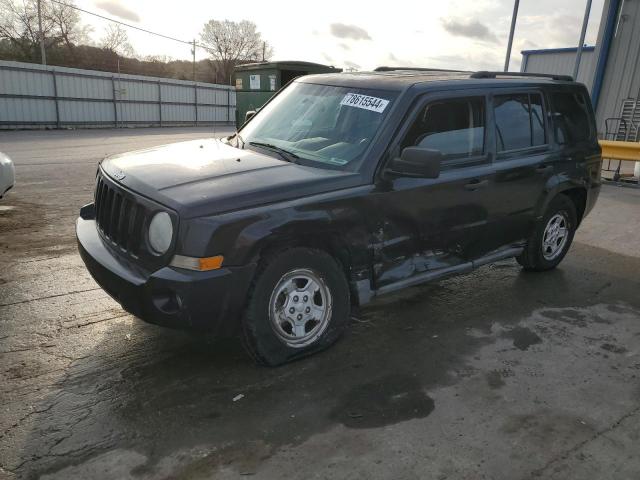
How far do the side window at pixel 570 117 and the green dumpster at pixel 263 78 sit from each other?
10997mm

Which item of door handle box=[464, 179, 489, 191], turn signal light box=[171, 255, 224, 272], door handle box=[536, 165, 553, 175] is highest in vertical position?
door handle box=[536, 165, 553, 175]

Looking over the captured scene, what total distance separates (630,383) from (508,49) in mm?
13847

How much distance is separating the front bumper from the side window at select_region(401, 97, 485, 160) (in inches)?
64.6

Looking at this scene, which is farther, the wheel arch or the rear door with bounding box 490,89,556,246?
the wheel arch

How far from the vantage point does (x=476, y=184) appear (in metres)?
4.29

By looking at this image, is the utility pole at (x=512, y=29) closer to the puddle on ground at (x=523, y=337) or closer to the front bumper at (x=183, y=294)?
the puddle on ground at (x=523, y=337)

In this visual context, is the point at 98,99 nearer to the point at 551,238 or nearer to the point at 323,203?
the point at 551,238

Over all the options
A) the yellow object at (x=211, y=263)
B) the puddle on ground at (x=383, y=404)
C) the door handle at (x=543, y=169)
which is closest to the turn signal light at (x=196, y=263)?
the yellow object at (x=211, y=263)

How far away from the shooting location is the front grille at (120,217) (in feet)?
10.5

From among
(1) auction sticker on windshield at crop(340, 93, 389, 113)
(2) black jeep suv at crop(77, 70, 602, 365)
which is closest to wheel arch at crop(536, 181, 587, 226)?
(2) black jeep suv at crop(77, 70, 602, 365)

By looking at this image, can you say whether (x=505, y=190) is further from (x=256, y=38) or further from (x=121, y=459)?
(x=256, y=38)

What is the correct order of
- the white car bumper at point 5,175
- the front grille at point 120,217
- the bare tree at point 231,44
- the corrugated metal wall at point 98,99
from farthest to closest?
the bare tree at point 231,44
the corrugated metal wall at point 98,99
the white car bumper at point 5,175
the front grille at point 120,217

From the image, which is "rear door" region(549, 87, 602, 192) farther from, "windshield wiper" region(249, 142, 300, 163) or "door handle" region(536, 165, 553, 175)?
"windshield wiper" region(249, 142, 300, 163)

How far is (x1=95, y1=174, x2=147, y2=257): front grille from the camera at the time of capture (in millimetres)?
3209
